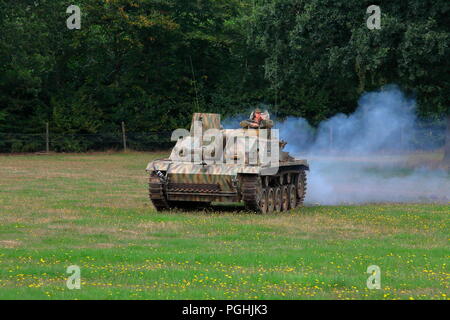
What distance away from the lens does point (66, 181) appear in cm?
3366

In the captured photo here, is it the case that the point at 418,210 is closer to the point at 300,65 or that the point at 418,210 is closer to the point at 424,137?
the point at 300,65

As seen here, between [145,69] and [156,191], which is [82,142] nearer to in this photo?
[145,69]

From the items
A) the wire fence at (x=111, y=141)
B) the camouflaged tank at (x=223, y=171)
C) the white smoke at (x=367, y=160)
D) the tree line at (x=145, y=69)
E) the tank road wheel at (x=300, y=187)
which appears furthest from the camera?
the wire fence at (x=111, y=141)

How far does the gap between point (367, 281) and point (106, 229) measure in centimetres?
776

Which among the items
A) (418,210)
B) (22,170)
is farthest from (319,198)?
(22,170)

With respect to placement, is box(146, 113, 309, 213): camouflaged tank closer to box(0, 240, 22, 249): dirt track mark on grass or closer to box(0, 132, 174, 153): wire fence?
box(0, 240, 22, 249): dirt track mark on grass

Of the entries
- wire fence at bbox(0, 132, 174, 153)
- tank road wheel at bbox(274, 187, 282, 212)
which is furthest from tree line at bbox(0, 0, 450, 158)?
tank road wheel at bbox(274, 187, 282, 212)

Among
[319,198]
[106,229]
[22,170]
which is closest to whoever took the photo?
[106,229]

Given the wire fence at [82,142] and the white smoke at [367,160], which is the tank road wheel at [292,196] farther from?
the wire fence at [82,142]

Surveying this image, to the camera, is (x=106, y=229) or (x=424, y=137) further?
(x=424, y=137)

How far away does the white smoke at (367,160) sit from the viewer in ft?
103

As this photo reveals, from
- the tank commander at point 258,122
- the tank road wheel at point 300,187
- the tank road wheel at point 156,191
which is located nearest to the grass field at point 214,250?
the tank road wheel at point 156,191

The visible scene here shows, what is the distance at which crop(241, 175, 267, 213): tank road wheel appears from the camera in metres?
23.5

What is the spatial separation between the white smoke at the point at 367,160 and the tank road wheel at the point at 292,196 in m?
1.56
